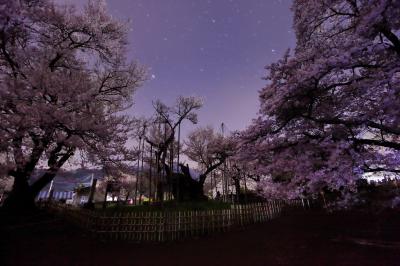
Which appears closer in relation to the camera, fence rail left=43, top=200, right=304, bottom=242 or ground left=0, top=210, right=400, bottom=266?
ground left=0, top=210, right=400, bottom=266

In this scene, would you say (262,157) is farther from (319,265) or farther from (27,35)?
(27,35)

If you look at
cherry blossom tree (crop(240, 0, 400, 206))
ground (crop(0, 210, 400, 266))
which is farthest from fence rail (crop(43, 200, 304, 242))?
cherry blossom tree (crop(240, 0, 400, 206))

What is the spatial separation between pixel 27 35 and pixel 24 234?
9627mm

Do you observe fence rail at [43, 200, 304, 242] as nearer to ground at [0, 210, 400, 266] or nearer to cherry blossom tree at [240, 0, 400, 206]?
ground at [0, 210, 400, 266]

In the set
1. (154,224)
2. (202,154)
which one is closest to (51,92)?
(154,224)

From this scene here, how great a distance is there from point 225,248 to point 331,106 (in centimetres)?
659

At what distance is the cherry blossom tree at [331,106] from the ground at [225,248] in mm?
1994

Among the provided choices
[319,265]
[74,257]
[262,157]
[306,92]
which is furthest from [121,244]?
[306,92]

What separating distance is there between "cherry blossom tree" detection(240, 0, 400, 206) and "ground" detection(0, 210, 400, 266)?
1.99 metres

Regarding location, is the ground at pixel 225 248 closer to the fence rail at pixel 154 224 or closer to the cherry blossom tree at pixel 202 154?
the fence rail at pixel 154 224

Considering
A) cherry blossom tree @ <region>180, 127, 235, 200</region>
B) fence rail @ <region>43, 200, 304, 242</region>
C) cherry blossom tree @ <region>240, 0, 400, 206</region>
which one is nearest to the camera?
cherry blossom tree @ <region>240, 0, 400, 206</region>

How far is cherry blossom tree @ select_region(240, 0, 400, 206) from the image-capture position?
20.6ft

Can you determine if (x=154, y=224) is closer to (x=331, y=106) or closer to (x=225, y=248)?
(x=225, y=248)

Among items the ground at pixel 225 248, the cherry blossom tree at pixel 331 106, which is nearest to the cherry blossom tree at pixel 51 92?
the ground at pixel 225 248
